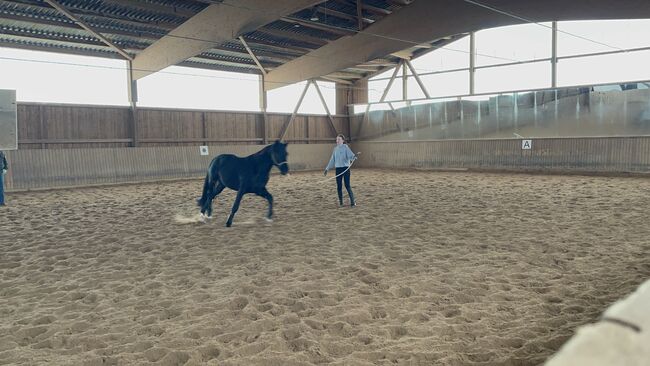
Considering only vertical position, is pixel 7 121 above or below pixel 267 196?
above

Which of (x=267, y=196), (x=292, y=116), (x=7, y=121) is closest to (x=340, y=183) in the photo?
(x=267, y=196)

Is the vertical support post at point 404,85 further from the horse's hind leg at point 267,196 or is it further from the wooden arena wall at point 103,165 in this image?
the horse's hind leg at point 267,196

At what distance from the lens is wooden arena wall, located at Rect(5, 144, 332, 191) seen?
13.9m

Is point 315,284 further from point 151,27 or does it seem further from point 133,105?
point 133,105

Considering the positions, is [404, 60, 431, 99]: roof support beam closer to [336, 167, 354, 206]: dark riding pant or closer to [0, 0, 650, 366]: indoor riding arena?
[0, 0, 650, 366]: indoor riding arena

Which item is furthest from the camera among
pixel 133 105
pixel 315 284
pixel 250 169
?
pixel 133 105

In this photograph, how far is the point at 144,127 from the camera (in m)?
17.2

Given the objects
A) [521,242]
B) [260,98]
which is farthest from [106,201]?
[260,98]

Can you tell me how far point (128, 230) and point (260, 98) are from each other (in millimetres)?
14883

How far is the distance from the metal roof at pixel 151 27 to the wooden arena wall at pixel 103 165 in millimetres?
3684

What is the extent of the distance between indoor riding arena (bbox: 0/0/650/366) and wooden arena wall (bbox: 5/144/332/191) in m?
0.07

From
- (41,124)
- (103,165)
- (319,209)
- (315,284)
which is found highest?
(41,124)

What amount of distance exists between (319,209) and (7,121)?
942 centimetres

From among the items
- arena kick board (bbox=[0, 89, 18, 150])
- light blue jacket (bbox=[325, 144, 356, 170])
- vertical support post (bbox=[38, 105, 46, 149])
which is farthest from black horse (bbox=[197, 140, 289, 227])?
vertical support post (bbox=[38, 105, 46, 149])
